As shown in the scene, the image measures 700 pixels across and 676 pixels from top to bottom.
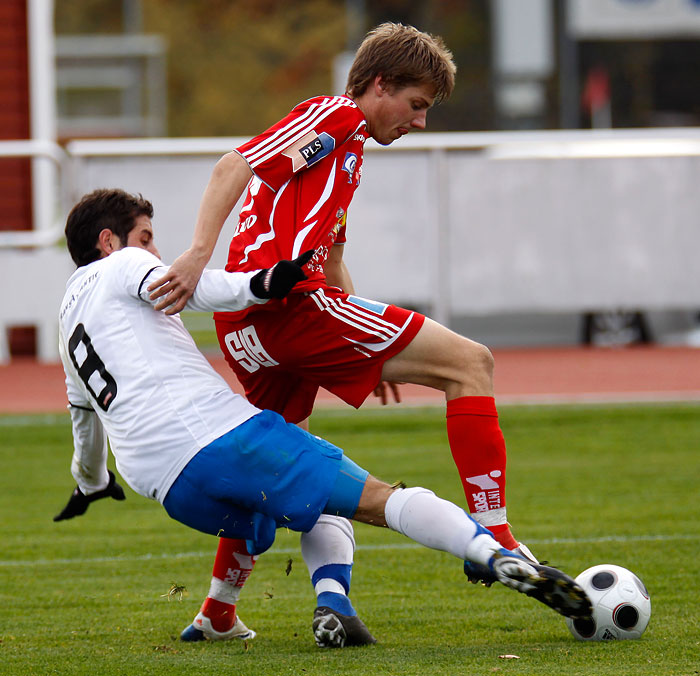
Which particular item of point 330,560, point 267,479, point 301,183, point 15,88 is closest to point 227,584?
point 330,560

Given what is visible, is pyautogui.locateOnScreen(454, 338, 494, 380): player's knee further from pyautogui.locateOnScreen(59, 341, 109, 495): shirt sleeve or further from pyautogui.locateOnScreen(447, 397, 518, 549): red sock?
pyautogui.locateOnScreen(59, 341, 109, 495): shirt sleeve

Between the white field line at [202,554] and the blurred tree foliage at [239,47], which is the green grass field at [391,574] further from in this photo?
the blurred tree foliage at [239,47]

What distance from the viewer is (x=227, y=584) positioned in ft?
14.8

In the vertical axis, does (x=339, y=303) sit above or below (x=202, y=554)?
above

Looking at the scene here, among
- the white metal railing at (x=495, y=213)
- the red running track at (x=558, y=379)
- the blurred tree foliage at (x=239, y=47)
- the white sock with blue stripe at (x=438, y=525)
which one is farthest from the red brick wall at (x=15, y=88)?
the blurred tree foliage at (x=239, y=47)

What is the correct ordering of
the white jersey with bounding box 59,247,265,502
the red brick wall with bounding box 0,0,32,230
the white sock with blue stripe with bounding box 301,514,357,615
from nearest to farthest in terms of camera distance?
Answer: 1. the white jersey with bounding box 59,247,265,502
2. the white sock with blue stripe with bounding box 301,514,357,615
3. the red brick wall with bounding box 0,0,32,230

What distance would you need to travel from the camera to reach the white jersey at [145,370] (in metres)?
3.90

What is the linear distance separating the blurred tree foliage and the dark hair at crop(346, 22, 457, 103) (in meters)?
33.0

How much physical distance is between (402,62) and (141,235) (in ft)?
3.23

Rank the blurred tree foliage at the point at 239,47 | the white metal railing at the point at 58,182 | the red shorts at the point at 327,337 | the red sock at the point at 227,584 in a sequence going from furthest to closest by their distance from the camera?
the blurred tree foliage at the point at 239,47, the white metal railing at the point at 58,182, the red sock at the point at 227,584, the red shorts at the point at 327,337

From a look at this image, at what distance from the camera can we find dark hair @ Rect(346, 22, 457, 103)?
4.30m

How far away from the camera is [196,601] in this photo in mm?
5195

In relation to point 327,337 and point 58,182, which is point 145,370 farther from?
point 58,182

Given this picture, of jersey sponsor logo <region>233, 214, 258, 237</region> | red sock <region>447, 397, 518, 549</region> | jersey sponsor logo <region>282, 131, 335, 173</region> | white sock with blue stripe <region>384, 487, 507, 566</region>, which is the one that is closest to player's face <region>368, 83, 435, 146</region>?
jersey sponsor logo <region>282, 131, 335, 173</region>
